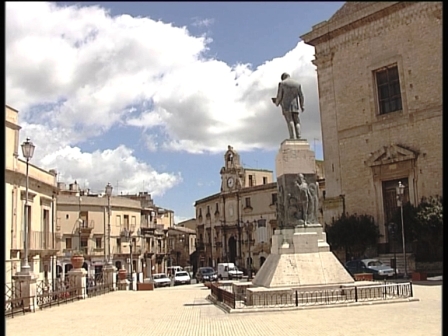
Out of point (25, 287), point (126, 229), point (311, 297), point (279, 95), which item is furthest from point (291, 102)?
point (126, 229)

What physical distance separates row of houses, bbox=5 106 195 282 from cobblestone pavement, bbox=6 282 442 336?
259 inches

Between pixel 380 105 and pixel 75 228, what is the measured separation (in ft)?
93.9

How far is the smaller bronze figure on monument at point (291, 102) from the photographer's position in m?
17.4

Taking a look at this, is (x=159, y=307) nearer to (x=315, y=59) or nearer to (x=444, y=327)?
(x=444, y=327)

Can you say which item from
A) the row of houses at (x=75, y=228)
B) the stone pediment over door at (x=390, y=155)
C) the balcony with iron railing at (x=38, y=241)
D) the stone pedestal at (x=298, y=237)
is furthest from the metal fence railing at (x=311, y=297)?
the stone pediment over door at (x=390, y=155)

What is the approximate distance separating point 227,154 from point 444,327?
6041 cm

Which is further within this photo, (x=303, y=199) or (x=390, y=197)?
(x=390, y=197)

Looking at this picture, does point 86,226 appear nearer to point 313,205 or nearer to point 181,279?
point 181,279

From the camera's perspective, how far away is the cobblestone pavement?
35.0 ft

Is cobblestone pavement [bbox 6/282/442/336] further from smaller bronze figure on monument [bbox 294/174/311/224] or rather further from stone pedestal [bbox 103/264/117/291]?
stone pedestal [bbox 103/264/117/291]

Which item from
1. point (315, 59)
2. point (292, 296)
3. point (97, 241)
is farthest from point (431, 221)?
point (97, 241)

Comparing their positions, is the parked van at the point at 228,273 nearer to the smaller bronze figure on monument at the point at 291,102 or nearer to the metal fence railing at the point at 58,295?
the metal fence railing at the point at 58,295

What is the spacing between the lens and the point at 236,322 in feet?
40.0

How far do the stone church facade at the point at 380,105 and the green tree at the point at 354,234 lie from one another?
64 cm
